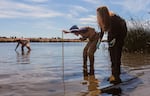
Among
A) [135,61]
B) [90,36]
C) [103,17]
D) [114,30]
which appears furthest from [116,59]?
[135,61]

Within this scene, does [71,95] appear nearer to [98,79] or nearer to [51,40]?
[98,79]

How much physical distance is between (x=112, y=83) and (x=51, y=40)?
306 ft

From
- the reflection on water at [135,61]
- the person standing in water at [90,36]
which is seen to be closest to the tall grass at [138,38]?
the reflection on water at [135,61]

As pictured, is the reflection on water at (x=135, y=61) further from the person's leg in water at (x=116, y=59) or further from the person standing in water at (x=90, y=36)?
the person's leg in water at (x=116, y=59)

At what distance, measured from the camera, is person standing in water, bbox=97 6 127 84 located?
33.7 ft

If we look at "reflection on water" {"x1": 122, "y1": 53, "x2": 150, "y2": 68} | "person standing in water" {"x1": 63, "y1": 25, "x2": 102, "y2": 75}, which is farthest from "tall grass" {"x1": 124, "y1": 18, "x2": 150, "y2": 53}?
"person standing in water" {"x1": 63, "y1": 25, "x2": 102, "y2": 75}

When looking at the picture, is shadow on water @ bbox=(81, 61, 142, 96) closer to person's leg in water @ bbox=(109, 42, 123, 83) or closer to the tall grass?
person's leg in water @ bbox=(109, 42, 123, 83)

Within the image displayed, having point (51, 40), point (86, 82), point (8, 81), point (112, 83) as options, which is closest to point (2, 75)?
point (8, 81)

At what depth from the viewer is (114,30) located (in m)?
10.5

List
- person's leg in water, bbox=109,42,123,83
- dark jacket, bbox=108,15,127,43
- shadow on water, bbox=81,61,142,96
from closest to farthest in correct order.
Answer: shadow on water, bbox=81,61,142,96 < dark jacket, bbox=108,15,127,43 < person's leg in water, bbox=109,42,123,83

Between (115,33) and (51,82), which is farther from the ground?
(115,33)

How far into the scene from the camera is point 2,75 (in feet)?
41.7

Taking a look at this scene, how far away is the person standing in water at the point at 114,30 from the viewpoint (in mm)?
10273

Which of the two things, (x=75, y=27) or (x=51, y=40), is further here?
(x=51, y=40)
